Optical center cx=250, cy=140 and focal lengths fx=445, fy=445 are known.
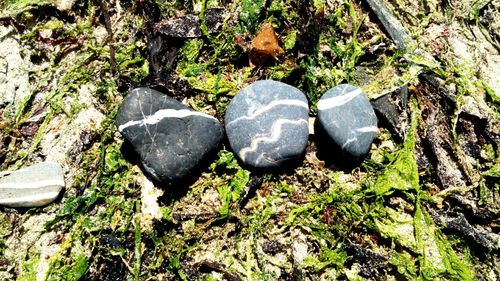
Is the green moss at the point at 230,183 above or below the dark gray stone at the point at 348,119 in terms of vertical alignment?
below

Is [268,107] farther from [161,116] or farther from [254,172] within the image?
[161,116]

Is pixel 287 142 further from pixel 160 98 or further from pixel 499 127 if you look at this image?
pixel 499 127

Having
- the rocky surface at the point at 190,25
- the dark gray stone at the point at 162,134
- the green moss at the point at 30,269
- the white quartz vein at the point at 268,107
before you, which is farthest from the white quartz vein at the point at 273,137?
the green moss at the point at 30,269

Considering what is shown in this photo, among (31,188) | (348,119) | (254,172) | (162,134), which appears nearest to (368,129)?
(348,119)

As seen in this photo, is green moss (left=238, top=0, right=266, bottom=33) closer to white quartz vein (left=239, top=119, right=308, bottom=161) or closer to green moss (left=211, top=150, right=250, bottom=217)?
white quartz vein (left=239, top=119, right=308, bottom=161)

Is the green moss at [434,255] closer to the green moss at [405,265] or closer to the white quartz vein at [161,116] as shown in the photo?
the green moss at [405,265]

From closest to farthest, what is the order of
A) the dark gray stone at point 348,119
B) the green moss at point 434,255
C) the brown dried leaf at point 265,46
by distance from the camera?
the green moss at point 434,255 < the dark gray stone at point 348,119 < the brown dried leaf at point 265,46

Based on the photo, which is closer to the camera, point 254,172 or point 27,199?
point 27,199
